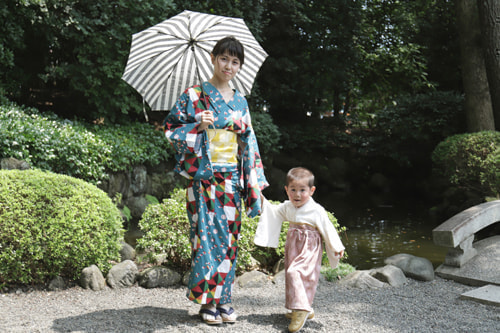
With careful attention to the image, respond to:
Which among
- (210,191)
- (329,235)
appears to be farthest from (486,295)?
(210,191)

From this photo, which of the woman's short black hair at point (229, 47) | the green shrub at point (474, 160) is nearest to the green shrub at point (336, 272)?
the woman's short black hair at point (229, 47)

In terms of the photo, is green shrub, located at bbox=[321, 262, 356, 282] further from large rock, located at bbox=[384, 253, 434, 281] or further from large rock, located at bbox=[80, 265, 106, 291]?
large rock, located at bbox=[80, 265, 106, 291]

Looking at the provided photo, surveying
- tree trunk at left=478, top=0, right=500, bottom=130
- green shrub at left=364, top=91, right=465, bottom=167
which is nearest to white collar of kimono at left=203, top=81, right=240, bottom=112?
tree trunk at left=478, top=0, right=500, bottom=130

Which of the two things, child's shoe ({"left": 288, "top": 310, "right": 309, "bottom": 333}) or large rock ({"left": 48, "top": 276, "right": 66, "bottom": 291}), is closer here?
child's shoe ({"left": 288, "top": 310, "right": 309, "bottom": 333})

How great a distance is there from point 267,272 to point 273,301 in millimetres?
944

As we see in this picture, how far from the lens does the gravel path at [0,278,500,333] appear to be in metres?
3.25

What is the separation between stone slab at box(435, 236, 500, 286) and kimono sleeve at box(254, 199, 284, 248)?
224cm

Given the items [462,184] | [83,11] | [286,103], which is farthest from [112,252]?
[286,103]

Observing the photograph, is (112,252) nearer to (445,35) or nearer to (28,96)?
(28,96)

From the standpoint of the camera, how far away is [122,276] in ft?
14.4

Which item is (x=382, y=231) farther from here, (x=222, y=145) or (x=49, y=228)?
(x=49, y=228)

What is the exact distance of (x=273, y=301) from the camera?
3990 mm

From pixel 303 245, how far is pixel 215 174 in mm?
819

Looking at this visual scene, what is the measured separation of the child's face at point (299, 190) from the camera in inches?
127
